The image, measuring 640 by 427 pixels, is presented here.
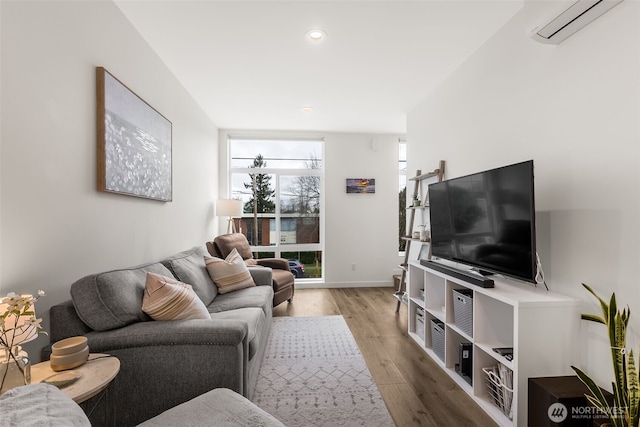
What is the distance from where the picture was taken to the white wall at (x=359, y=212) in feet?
18.1

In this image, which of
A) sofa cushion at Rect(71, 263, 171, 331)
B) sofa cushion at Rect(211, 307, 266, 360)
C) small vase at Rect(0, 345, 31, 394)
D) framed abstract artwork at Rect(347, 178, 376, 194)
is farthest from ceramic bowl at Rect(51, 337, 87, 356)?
framed abstract artwork at Rect(347, 178, 376, 194)

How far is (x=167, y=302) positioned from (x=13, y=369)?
2.49 ft

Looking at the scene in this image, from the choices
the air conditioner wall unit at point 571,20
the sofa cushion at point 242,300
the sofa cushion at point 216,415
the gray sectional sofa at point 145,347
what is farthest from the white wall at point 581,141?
the sofa cushion at point 242,300

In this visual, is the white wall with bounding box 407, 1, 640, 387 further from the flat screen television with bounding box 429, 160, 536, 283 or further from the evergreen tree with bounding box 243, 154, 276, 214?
the evergreen tree with bounding box 243, 154, 276, 214

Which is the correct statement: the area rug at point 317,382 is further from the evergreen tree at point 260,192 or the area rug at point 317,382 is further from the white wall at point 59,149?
the evergreen tree at point 260,192

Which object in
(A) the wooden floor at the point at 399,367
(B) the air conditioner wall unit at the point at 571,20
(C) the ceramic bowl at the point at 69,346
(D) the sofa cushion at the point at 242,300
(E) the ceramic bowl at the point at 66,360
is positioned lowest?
(A) the wooden floor at the point at 399,367

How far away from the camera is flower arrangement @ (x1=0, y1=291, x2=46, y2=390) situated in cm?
114

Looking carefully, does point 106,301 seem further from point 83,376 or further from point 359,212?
point 359,212

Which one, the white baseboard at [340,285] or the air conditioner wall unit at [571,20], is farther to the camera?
the white baseboard at [340,285]

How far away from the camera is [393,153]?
221 inches

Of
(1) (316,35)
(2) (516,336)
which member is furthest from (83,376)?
(1) (316,35)

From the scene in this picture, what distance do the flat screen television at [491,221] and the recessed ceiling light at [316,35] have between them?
5.05 ft

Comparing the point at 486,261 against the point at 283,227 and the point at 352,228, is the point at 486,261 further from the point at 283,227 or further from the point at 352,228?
the point at 283,227

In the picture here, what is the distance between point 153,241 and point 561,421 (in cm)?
297
